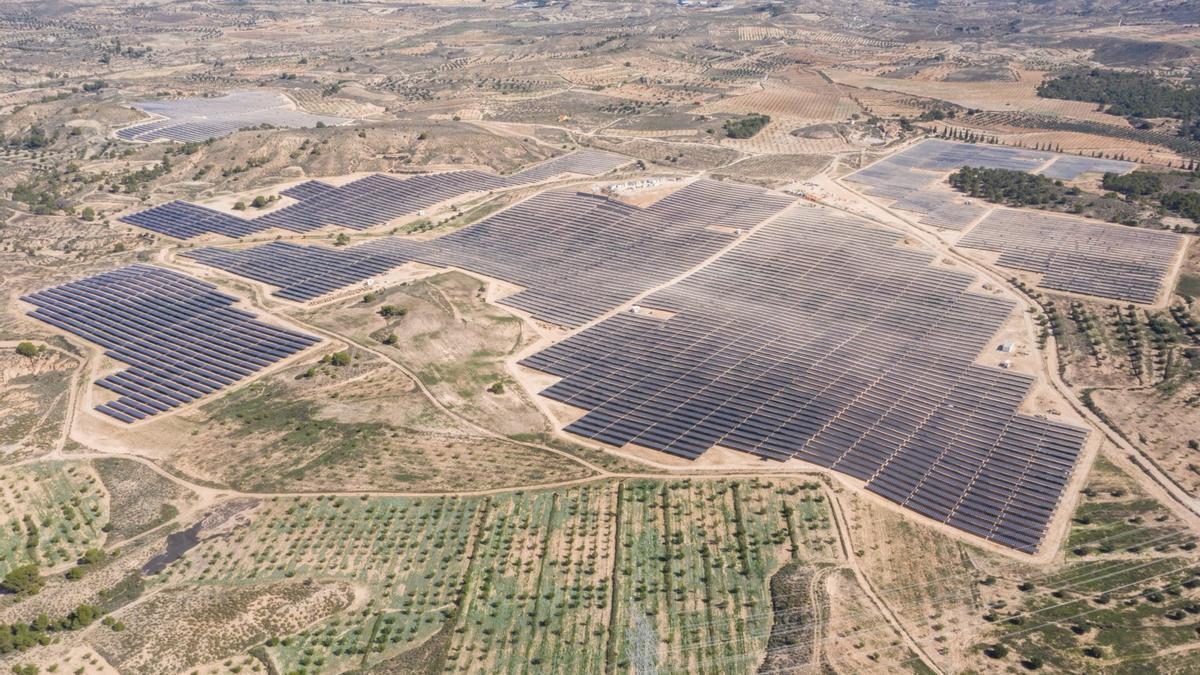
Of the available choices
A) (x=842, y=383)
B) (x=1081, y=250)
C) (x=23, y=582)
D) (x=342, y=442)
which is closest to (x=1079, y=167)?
(x=1081, y=250)

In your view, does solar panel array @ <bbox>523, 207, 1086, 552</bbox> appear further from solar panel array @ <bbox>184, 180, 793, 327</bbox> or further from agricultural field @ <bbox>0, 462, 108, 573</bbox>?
agricultural field @ <bbox>0, 462, 108, 573</bbox>

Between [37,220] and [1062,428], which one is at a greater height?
[37,220]

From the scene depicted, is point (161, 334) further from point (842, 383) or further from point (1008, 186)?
point (1008, 186)

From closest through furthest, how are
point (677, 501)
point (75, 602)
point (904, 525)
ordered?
point (75, 602), point (904, 525), point (677, 501)

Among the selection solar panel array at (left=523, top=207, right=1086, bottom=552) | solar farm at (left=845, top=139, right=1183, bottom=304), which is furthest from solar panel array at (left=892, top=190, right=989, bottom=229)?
solar panel array at (left=523, top=207, right=1086, bottom=552)

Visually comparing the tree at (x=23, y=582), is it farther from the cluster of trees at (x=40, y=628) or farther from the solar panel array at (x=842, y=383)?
the solar panel array at (x=842, y=383)

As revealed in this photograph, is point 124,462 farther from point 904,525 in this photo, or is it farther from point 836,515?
point 904,525

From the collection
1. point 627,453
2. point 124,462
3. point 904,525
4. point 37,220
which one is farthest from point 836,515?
point 37,220

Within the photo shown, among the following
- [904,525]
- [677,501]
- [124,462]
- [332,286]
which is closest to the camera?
[904,525]
